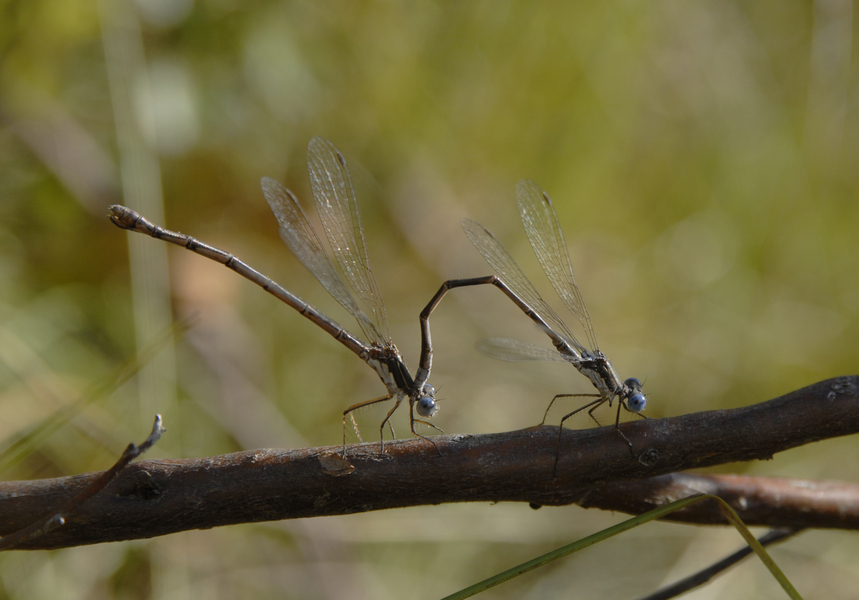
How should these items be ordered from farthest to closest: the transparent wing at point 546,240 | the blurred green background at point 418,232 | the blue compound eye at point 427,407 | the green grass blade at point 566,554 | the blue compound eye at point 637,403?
1. the blurred green background at point 418,232
2. the transparent wing at point 546,240
3. the blue compound eye at point 427,407
4. the blue compound eye at point 637,403
5. the green grass blade at point 566,554

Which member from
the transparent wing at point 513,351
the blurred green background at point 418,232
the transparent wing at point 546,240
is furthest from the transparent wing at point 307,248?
the transparent wing at point 546,240

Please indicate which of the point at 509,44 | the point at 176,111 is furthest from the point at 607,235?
the point at 176,111

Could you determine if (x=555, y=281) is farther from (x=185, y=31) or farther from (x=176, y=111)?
(x=185, y=31)

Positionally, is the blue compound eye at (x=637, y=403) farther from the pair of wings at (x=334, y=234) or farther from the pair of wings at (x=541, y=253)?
the pair of wings at (x=334, y=234)

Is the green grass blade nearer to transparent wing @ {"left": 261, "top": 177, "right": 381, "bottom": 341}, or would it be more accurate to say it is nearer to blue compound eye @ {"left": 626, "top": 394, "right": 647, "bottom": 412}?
blue compound eye @ {"left": 626, "top": 394, "right": 647, "bottom": 412}

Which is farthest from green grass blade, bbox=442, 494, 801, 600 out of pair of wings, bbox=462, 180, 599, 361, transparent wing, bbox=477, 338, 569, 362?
pair of wings, bbox=462, 180, 599, 361

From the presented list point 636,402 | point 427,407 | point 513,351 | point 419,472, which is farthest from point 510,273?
point 419,472
